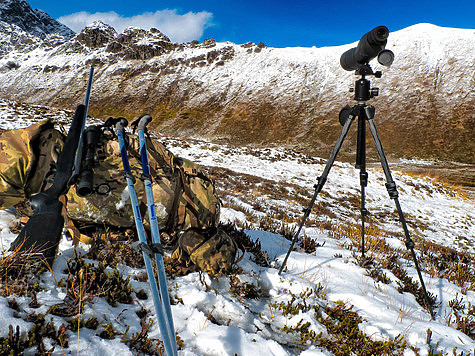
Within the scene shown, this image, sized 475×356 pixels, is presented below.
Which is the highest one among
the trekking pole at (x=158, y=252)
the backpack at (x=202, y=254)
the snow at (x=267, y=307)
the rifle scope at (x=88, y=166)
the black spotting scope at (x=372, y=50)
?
the black spotting scope at (x=372, y=50)

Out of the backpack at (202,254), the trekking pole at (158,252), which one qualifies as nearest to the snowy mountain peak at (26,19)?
the backpack at (202,254)

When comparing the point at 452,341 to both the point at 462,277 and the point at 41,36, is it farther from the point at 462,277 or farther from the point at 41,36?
the point at 41,36

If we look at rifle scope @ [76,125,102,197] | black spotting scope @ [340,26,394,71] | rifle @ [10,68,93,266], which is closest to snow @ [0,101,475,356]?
rifle @ [10,68,93,266]

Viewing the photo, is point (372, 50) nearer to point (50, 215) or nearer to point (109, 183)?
point (109, 183)

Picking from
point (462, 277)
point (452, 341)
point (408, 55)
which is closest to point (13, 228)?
point (452, 341)

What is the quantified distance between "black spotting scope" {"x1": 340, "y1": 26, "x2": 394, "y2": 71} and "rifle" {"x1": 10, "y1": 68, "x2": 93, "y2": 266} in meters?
3.01

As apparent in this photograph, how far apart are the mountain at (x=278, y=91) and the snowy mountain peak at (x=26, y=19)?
128 m

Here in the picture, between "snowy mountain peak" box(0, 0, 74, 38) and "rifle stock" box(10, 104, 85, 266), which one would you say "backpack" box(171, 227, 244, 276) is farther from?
"snowy mountain peak" box(0, 0, 74, 38)

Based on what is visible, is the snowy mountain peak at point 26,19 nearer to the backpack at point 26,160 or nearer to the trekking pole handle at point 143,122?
the backpack at point 26,160

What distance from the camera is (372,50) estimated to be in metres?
2.63

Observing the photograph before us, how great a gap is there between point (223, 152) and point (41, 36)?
210672mm

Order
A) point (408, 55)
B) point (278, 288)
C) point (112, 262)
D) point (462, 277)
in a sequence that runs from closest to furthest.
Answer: point (112, 262) → point (278, 288) → point (462, 277) → point (408, 55)

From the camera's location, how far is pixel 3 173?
7.36ft

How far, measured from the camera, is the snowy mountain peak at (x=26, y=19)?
17712cm
